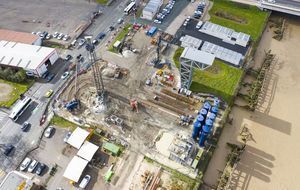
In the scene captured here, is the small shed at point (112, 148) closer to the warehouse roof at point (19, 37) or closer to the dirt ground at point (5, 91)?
the dirt ground at point (5, 91)

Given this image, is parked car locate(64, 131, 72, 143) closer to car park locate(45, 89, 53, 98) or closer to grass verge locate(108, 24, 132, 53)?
car park locate(45, 89, 53, 98)

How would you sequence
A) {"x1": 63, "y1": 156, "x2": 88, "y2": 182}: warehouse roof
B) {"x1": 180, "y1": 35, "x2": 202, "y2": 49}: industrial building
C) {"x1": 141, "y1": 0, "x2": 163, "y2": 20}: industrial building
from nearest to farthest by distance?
1. {"x1": 63, "y1": 156, "x2": 88, "y2": 182}: warehouse roof
2. {"x1": 180, "y1": 35, "x2": 202, "y2": 49}: industrial building
3. {"x1": 141, "y1": 0, "x2": 163, "y2": 20}: industrial building

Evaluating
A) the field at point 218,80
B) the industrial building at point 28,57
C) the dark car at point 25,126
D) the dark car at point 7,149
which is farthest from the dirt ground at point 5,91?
the field at point 218,80

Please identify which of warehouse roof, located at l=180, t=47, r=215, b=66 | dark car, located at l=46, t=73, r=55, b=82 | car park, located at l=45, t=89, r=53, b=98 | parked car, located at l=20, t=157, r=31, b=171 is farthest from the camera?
dark car, located at l=46, t=73, r=55, b=82

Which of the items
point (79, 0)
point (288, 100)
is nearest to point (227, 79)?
point (288, 100)

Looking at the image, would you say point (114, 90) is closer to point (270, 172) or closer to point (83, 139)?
point (83, 139)

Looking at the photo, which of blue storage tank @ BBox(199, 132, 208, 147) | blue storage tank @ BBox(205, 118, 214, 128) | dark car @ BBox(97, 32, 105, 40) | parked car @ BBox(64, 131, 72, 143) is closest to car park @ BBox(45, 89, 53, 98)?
parked car @ BBox(64, 131, 72, 143)
